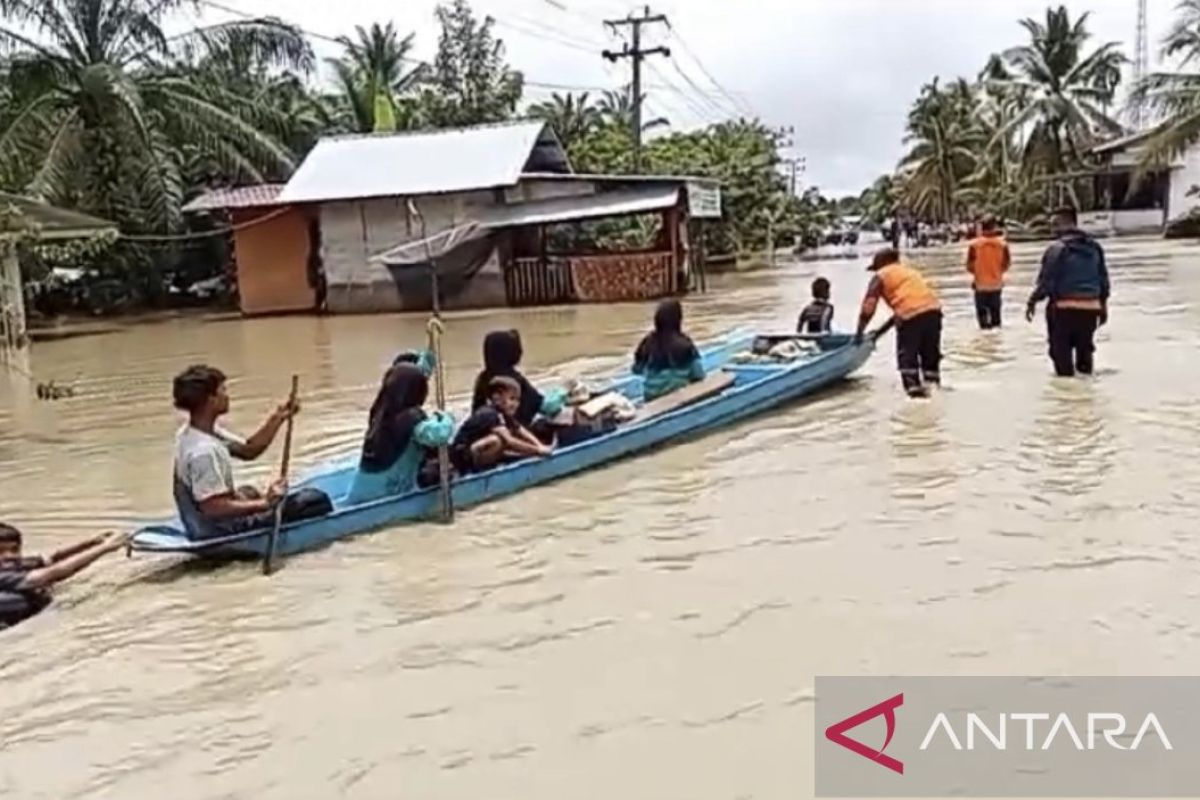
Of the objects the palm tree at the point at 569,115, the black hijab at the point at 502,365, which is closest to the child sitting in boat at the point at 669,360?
the black hijab at the point at 502,365

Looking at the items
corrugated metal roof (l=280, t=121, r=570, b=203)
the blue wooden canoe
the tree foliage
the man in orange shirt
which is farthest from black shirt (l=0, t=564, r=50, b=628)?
the tree foliage

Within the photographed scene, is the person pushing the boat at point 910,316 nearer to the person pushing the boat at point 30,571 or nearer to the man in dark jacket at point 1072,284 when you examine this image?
the man in dark jacket at point 1072,284

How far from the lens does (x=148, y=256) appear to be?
30172 mm

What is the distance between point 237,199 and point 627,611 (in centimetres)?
2415

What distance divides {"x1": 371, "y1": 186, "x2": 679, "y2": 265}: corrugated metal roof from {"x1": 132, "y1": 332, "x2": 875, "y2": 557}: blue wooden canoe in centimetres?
1284

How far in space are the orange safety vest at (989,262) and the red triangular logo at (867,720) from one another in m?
11.8

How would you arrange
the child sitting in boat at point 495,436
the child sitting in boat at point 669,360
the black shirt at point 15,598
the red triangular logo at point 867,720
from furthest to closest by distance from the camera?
the child sitting in boat at point 669,360
the child sitting in boat at point 495,436
the black shirt at point 15,598
the red triangular logo at point 867,720

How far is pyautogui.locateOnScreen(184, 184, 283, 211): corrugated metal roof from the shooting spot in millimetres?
28328

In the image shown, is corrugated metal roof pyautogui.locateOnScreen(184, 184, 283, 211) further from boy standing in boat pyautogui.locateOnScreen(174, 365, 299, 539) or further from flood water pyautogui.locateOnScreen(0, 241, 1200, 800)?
boy standing in boat pyautogui.locateOnScreen(174, 365, 299, 539)

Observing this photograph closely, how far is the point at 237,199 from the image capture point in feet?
94.2

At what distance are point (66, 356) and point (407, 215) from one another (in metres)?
8.56

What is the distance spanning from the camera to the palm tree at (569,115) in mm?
45312

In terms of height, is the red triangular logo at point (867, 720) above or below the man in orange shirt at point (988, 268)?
below

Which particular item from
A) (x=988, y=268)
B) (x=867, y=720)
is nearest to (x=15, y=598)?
(x=867, y=720)
